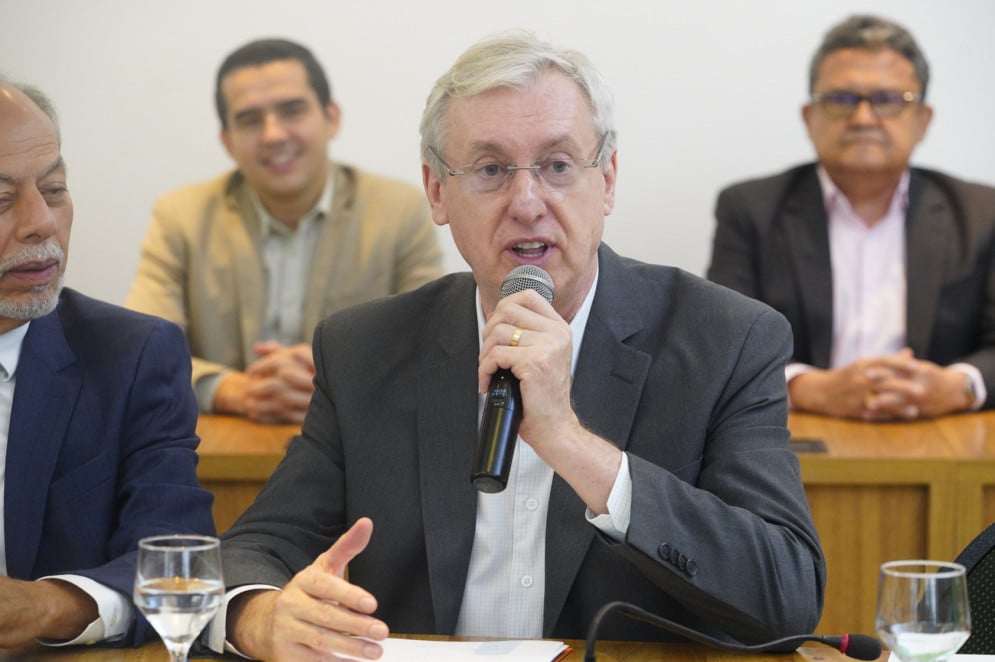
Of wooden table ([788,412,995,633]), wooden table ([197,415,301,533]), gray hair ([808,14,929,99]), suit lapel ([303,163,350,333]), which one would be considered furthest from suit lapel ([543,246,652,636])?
gray hair ([808,14,929,99])

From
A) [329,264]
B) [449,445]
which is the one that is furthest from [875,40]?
[449,445]

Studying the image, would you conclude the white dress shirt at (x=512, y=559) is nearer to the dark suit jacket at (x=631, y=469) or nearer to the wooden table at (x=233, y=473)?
the dark suit jacket at (x=631, y=469)

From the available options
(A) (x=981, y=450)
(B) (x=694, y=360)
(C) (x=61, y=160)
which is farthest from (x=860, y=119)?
(C) (x=61, y=160)

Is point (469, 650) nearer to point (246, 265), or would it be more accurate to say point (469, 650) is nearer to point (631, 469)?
point (631, 469)

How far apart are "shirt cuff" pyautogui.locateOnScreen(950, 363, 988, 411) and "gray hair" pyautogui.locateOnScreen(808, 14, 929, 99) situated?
1.03 m

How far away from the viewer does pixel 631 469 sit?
1.69 meters

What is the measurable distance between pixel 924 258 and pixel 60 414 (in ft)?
9.51

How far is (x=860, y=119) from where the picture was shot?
4.16m

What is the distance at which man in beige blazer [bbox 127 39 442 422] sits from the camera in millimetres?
4352

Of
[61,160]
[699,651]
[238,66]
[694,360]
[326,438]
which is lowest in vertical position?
[699,651]

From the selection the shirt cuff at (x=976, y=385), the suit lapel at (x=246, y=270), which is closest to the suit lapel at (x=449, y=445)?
the shirt cuff at (x=976, y=385)

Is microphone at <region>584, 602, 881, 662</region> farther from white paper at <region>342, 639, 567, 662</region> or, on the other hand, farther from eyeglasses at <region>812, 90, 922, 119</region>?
eyeglasses at <region>812, 90, 922, 119</region>

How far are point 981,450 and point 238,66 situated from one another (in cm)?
273

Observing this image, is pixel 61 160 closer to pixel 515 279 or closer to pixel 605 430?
pixel 515 279
